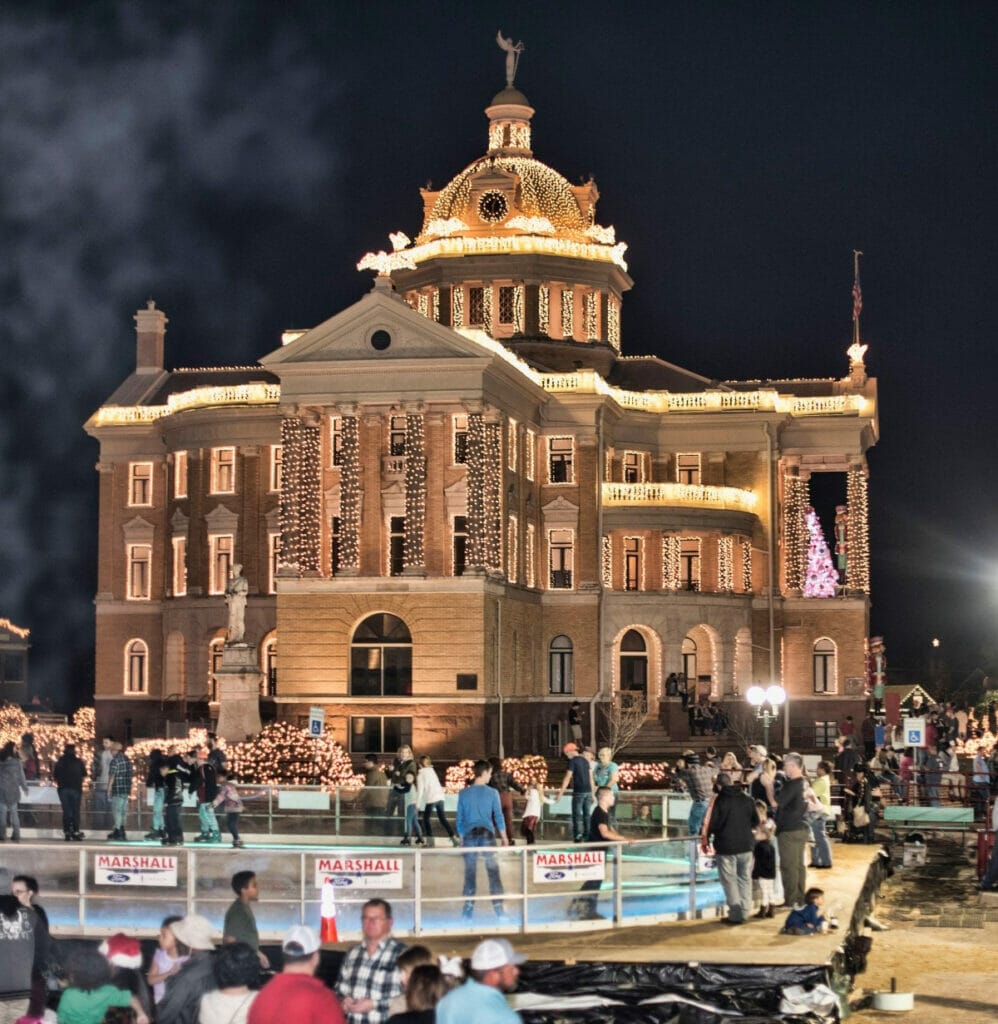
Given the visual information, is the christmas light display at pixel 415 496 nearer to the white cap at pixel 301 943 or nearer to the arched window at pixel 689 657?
the arched window at pixel 689 657

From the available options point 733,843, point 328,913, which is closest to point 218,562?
point 733,843

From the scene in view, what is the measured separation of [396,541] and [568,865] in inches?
1675

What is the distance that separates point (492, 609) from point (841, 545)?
21.1m

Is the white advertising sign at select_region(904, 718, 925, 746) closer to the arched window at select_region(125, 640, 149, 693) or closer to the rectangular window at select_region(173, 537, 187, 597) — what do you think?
the rectangular window at select_region(173, 537, 187, 597)

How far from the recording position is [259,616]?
251 feet

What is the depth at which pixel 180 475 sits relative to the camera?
265 ft

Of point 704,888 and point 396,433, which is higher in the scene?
point 396,433

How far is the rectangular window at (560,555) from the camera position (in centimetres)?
7531

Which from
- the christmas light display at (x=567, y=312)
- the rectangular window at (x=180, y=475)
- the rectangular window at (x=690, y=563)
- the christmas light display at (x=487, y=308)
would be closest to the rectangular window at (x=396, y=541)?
the rectangular window at (x=690, y=563)

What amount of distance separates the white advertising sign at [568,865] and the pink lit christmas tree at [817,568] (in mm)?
54609

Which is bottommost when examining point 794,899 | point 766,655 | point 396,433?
point 794,899

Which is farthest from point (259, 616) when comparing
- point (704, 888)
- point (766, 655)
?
point (704, 888)

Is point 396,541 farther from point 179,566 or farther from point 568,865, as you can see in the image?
point 568,865

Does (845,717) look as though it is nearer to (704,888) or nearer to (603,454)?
(603,454)
